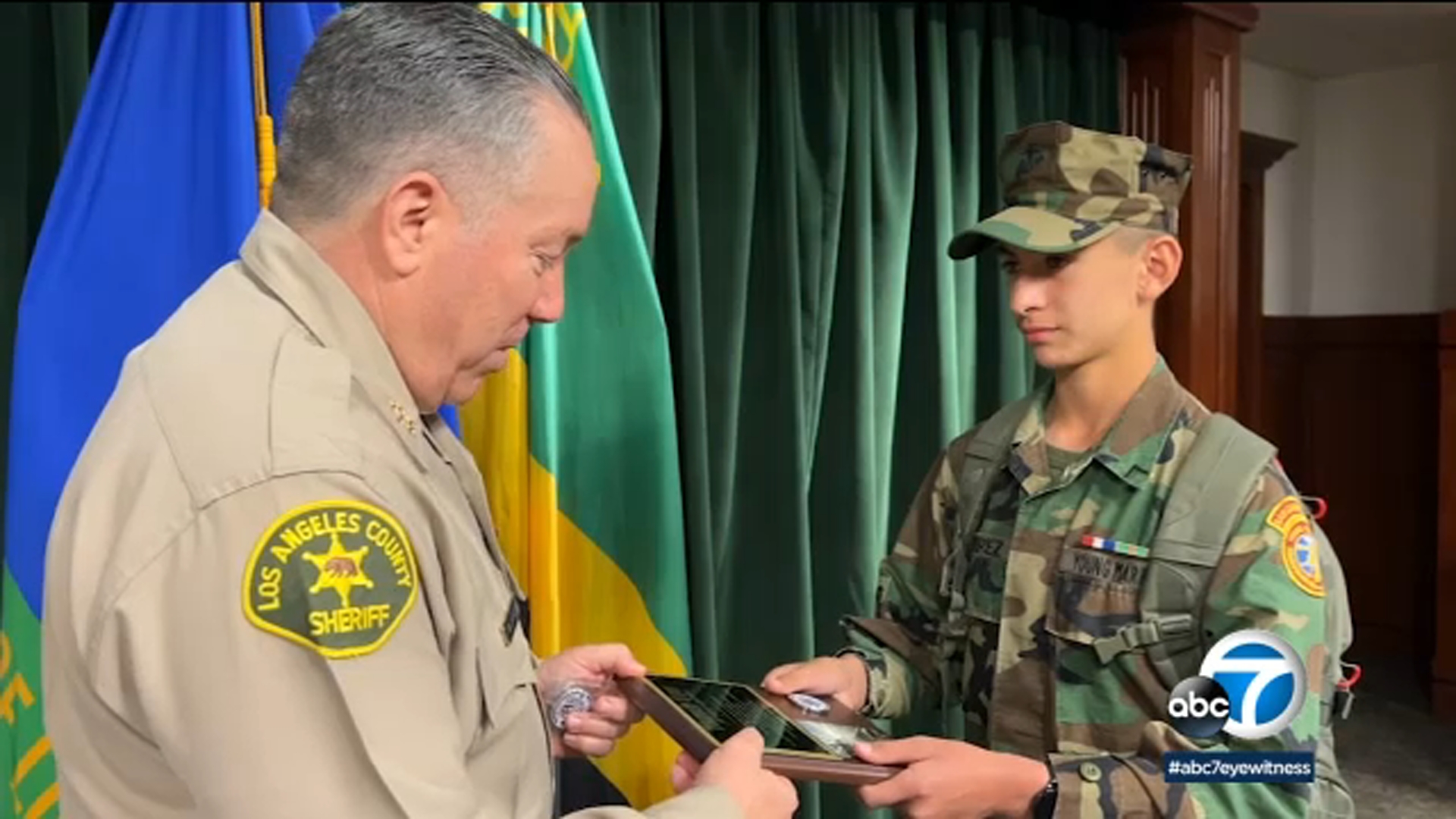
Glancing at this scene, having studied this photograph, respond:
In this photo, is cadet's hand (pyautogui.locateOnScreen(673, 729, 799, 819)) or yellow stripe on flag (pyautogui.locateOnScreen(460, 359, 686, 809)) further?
yellow stripe on flag (pyautogui.locateOnScreen(460, 359, 686, 809))

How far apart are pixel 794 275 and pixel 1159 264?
2.09ft

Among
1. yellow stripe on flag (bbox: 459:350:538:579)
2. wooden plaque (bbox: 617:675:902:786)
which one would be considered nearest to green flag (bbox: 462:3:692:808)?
yellow stripe on flag (bbox: 459:350:538:579)

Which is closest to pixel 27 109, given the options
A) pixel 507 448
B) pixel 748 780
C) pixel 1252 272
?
pixel 507 448

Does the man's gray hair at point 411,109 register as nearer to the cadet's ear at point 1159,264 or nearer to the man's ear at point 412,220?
the man's ear at point 412,220

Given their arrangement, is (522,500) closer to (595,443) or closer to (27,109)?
(595,443)

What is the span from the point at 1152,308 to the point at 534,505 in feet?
2.22

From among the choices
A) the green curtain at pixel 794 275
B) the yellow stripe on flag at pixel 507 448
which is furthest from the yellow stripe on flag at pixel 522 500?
the green curtain at pixel 794 275

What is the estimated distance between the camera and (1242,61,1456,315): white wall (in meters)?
0.71

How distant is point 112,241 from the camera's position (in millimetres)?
1108

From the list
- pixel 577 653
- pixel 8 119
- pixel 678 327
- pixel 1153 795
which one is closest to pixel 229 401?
pixel 577 653

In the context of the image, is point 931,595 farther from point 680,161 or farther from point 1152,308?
point 680,161

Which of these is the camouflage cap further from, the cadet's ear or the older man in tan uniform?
the older man in tan uniform

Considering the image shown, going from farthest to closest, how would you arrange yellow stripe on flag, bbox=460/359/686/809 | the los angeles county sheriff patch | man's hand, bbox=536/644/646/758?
yellow stripe on flag, bbox=460/359/686/809
man's hand, bbox=536/644/646/758
the los angeles county sheriff patch

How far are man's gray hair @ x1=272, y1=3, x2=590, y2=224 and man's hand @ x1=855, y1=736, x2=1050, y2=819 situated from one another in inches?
18.2
